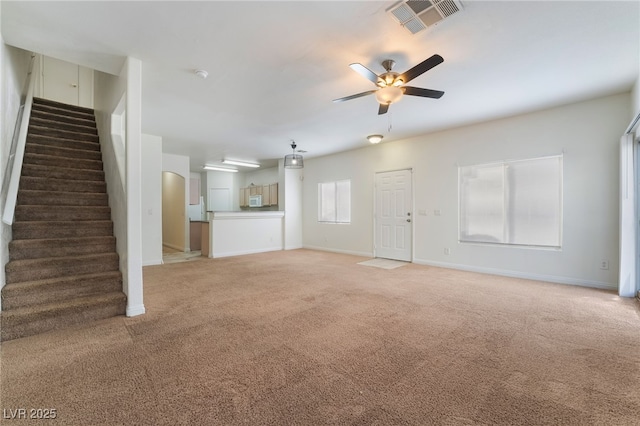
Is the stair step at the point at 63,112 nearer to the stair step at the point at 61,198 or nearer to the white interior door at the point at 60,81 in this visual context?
the white interior door at the point at 60,81

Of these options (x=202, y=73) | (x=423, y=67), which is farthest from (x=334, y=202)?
(x=423, y=67)

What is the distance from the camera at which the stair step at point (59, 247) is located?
9.98 ft

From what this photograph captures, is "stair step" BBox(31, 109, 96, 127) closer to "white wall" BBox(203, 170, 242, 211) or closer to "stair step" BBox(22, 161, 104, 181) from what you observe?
"stair step" BBox(22, 161, 104, 181)

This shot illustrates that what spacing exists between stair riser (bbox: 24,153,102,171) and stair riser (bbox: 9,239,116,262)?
5.24 feet

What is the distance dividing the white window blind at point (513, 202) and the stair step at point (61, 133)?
22.8ft

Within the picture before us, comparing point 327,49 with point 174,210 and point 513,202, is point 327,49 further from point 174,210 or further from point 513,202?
point 174,210

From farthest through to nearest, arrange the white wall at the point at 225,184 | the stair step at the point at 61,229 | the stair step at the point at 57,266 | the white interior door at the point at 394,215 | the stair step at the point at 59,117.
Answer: the white wall at the point at 225,184 < the white interior door at the point at 394,215 < the stair step at the point at 59,117 < the stair step at the point at 61,229 < the stair step at the point at 57,266

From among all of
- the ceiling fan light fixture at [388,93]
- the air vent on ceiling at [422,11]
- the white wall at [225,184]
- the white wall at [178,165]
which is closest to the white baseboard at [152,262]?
the white wall at [178,165]

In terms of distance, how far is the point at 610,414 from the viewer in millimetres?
1578

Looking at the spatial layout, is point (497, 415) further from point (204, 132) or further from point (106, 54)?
point (204, 132)

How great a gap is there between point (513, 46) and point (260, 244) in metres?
6.85

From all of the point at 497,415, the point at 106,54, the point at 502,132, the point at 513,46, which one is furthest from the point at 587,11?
the point at 106,54

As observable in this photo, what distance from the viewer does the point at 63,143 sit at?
4.52 m

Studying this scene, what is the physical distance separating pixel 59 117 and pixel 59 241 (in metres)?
2.96
